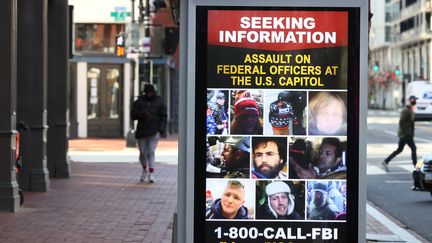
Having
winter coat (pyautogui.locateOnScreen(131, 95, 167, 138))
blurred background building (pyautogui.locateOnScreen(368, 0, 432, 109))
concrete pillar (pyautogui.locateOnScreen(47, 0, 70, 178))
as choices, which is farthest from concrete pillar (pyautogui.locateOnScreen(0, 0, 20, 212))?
blurred background building (pyautogui.locateOnScreen(368, 0, 432, 109))

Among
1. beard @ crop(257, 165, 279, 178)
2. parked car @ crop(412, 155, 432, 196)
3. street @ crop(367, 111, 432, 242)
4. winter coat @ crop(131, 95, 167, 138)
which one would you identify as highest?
winter coat @ crop(131, 95, 167, 138)

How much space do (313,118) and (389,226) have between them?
6.00 m

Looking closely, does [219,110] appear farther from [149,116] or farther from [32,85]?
[149,116]

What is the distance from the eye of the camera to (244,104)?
5434 millimetres

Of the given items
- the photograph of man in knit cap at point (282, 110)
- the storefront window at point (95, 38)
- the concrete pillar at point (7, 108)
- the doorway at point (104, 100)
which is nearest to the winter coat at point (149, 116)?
the concrete pillar at point (7, 108)

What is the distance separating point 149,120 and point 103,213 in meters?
3.99

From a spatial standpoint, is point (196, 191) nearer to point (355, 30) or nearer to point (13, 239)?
point (355, 30)

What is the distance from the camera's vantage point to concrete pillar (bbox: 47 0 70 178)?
15844 millimetres

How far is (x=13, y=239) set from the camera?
29.1 feet

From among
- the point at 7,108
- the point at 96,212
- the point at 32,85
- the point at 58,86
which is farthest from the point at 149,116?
the point at 7,108

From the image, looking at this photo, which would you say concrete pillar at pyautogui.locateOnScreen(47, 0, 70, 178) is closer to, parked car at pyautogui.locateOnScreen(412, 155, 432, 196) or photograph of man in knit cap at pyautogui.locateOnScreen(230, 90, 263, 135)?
parked car at pyautogui.locateOnScreen(412, 155, 432, 196)

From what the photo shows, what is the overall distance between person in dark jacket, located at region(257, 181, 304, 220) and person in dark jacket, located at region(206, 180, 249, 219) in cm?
13

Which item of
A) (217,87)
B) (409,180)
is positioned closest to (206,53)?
(217,87)

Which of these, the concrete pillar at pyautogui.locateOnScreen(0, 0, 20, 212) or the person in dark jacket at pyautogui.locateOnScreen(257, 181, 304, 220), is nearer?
the person in dark jacket at pyautogui.locateOnScreen(257, 181, 304, 220)
